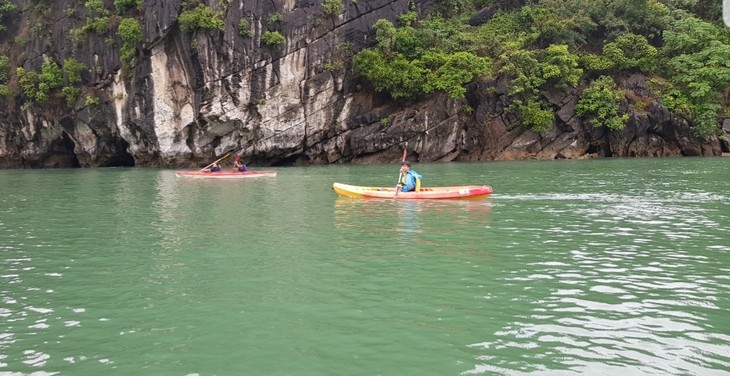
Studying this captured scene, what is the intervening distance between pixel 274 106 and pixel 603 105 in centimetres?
2109

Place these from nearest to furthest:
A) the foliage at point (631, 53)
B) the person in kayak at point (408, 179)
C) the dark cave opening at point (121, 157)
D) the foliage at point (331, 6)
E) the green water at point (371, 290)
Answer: the green water at point (371, 290)
the person in kayak at point (408, 179)
the foliage at point (331, 6)
the foliage at point (631, 53)
the dark cave opening at point (121, 157)

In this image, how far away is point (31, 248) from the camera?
10.7 meters

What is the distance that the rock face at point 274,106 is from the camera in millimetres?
36688

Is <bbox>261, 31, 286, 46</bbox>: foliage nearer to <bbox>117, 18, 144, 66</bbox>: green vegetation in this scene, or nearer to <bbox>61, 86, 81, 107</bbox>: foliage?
<bbox>117, 18, 144, 66</bbox>: green vegetation

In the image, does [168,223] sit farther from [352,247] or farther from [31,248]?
[352,247]

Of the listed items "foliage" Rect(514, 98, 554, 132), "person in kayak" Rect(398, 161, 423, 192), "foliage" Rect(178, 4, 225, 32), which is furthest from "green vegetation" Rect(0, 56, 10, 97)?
"person in kayak" Rect(398, 161, 423, 192)

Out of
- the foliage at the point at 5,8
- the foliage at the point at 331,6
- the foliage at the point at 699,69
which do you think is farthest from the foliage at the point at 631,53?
the foliage at the point at 5,8

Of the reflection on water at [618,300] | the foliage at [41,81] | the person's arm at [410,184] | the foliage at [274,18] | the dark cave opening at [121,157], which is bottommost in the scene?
the reflection on water at [618,300]

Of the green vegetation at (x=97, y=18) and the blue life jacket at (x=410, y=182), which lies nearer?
the blue life jacket at (x=410, y=182)

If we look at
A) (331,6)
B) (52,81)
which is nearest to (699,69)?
(331,6)

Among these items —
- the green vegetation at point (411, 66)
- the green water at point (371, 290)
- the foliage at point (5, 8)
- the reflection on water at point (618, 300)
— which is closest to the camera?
the reflection on water at point (618, 300)

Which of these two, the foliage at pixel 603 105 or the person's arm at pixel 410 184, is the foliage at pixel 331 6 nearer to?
the foliage at pixel 603 105

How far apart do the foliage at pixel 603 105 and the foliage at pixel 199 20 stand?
2352cm

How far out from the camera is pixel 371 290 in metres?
7.57
